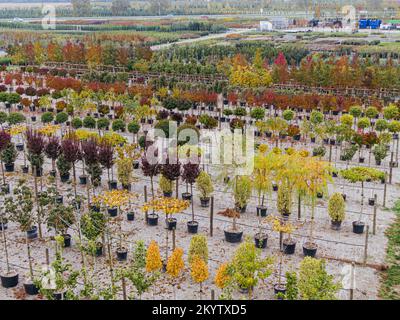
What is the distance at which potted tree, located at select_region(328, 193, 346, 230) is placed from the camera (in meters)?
12.9

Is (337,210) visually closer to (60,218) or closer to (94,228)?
(94,228)

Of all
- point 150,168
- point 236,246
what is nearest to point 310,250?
point 236,246

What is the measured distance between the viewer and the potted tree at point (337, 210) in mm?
12867

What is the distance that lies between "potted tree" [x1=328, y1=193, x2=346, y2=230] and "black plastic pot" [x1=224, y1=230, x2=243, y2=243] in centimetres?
230

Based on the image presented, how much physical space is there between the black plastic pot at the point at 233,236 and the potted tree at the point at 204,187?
6.86 feet

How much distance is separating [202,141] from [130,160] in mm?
5746

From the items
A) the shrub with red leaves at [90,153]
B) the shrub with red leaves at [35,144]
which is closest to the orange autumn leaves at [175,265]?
the shrub with red leaves at [90,153]

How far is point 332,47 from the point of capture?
50312 mm

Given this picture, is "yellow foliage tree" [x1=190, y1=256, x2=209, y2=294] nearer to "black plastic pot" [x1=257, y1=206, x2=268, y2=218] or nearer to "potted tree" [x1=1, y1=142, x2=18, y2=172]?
"black plastic pot" [x1=257, y1=206, x2=268, y2=218]

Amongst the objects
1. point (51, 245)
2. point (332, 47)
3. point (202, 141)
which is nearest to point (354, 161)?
point (202, 141)

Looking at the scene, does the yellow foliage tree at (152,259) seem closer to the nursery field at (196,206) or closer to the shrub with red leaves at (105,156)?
the nursery field at (196,206)

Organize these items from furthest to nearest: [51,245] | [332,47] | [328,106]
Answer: [332,47], [328,106], [51,245]
